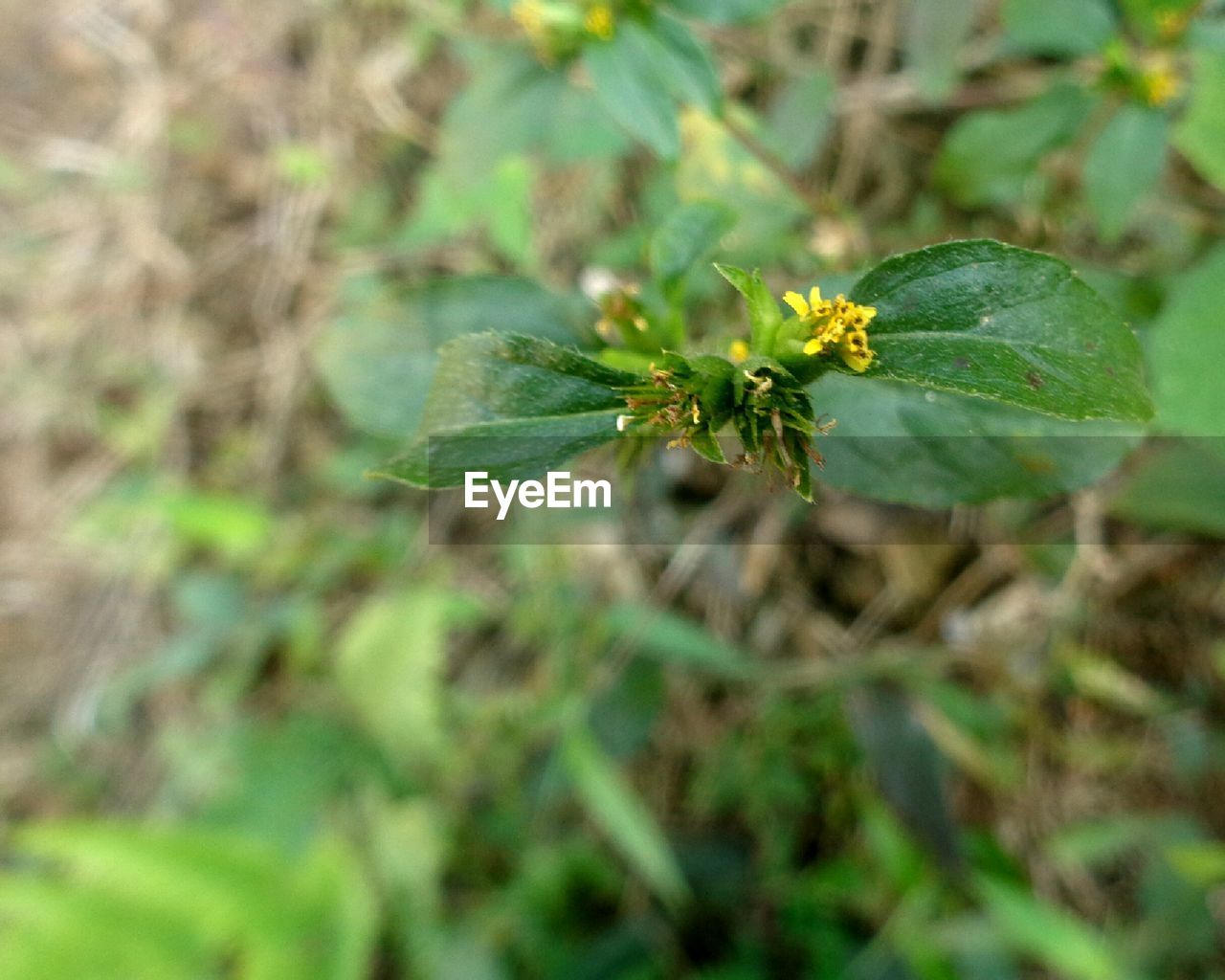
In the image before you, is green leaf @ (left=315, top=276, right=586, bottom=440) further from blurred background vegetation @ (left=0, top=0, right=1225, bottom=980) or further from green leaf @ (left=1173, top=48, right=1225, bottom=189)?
green leaf @ (left=1173, top=48, right=1225, bottom=189)

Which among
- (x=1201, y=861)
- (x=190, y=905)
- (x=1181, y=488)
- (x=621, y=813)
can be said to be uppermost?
(x=1181, y=488)

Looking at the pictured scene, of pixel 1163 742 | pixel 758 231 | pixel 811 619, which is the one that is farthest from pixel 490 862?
pixel 758 231

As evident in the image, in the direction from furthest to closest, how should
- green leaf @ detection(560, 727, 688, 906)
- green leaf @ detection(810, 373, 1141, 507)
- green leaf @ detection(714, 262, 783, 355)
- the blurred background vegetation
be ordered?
green leaf @ detection(560, 727, 688, 906), the blurred background vegetation, green leaf @ detection(810, 373, 1141, 507), green leaf @ detection(714, 262, 783, 355)

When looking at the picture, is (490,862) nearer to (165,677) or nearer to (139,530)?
(165,677)

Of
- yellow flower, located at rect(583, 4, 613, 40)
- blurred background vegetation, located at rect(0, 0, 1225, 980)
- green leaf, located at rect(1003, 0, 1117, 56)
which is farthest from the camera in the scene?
blurred background vegetation, located at rect(0, 0, 1225, 980)

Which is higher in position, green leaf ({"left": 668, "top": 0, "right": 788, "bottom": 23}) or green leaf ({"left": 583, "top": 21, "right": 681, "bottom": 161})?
green leaf ({"left": 668, "top": 0, "right": 788, "bottom": 23})

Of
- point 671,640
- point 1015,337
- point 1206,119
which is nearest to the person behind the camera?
point 1015,337

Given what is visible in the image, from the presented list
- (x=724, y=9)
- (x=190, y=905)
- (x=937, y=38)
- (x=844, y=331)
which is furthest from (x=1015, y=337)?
(x=190, y=905)

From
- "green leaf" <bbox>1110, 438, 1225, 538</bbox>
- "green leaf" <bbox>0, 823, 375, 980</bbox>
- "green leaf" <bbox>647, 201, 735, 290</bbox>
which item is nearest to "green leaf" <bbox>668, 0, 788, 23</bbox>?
"green leaf" <bbox>647, 201, 735, 290</bbox>

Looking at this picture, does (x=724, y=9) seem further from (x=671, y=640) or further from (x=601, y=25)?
(x=671, y=640)
